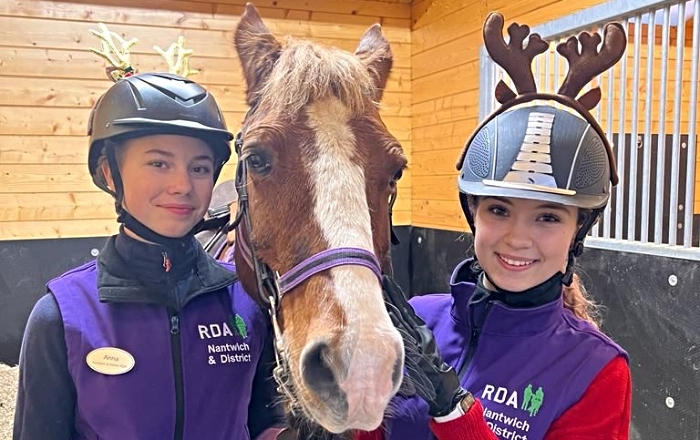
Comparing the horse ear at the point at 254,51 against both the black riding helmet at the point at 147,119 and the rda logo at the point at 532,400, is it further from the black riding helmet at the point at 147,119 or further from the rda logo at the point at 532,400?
the rda logo at the point at 532,400

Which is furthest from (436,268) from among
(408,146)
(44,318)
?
(44,318)

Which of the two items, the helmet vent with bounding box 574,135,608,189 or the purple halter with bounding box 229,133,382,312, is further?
the helmet vent with bounding box 574,135,608,189

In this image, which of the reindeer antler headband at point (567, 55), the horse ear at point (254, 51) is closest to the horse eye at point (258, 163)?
the horse ear at point (254, 51)

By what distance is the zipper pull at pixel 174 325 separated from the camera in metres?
1.11

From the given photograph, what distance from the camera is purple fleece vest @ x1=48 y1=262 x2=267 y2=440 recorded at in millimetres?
1052

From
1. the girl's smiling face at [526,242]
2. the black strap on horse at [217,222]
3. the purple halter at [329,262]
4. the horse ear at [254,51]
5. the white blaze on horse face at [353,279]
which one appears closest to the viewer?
the white blaze on horse face at [353,279]

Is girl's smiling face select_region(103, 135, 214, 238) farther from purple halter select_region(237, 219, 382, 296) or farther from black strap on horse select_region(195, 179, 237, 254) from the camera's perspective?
purple halter select_region(237, 219, 382, 296)

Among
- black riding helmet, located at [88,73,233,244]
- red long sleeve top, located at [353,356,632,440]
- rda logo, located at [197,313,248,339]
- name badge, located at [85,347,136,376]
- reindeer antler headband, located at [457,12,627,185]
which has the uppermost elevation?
reindeer antler headband, located at [457,12,627,185]

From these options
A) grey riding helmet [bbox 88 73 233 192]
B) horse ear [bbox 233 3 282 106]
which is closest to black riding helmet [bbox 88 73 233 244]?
grey riding helmet [bbox 88 73 233 192]

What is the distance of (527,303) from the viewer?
1.15m

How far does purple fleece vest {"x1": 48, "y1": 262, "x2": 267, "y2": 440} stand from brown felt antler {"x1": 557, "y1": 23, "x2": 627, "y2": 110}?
911mm

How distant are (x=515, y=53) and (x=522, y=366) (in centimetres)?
70

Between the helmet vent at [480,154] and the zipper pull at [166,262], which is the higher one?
the helmet vent at [480,154]

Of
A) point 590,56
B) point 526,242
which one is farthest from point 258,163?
point 590,56
